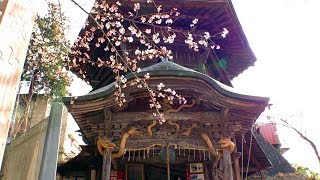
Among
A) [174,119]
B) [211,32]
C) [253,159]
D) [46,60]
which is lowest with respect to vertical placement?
[253,159]

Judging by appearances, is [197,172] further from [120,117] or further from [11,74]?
[11,74]

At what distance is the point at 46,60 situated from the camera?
1424 cm

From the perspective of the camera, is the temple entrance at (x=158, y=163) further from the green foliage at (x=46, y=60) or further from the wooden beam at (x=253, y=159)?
the green foliage at (x=46, y=60)

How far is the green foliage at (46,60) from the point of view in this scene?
13.5 meters

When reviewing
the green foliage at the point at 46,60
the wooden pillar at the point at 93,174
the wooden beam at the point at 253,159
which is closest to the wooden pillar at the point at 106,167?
the wooden pillar at the point at 93,174

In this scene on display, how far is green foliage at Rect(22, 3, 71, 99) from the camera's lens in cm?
1354

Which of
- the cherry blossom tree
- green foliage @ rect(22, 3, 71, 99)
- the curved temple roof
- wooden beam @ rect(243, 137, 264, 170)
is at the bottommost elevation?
wooden beam @ rect(243, 137, 264, 170)

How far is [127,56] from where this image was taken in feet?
30.7

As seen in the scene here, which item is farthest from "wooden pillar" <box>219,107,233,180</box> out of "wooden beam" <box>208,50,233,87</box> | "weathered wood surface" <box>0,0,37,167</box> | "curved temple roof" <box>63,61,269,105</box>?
"weathered wood surface" <box>0,0,37,167</box>

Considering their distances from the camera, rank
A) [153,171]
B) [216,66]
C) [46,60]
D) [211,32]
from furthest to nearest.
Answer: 1. [46,60]
2. [216,66]
3. [211,32]
4. [153,171]

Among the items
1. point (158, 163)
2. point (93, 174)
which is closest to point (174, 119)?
point (158, 163)

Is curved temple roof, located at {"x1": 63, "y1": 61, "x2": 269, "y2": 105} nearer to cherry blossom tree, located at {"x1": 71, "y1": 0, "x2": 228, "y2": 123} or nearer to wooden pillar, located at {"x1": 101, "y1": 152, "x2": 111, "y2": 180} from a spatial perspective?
cherry blossom tree, located at {"x1": 71, "y1": 0, "x2": 228, "y2": 123}

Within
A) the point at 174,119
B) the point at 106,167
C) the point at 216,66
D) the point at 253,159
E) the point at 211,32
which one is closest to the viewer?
the point at 106,167

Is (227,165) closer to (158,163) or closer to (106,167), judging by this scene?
(106,167)
